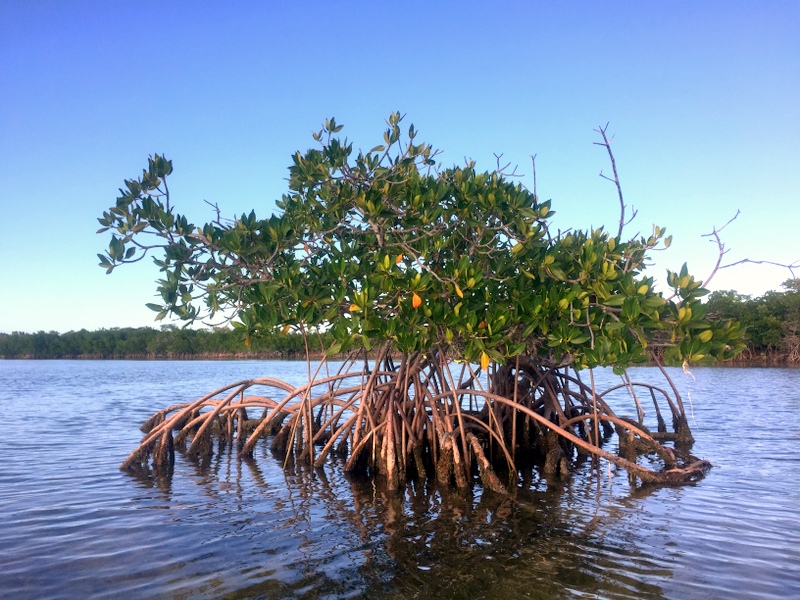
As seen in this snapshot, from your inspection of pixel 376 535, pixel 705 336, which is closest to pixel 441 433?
pixel 376 535

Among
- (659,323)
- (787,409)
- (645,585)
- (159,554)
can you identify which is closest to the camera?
(645,585)

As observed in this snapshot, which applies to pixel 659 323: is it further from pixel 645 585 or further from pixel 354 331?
pixel 354 331

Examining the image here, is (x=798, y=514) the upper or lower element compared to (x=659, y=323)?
lower

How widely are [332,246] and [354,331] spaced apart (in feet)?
3.56

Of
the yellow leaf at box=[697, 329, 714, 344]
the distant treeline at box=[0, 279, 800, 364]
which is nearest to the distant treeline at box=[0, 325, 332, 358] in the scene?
the distant treeline at box=[0, 279, 800, 364]

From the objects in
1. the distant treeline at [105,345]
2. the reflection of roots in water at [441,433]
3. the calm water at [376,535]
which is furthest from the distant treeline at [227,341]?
the calm water at [376,535]

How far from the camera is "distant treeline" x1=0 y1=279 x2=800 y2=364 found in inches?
1527

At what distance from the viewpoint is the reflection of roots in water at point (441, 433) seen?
753 cm

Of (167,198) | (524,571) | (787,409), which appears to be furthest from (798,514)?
(787,409)

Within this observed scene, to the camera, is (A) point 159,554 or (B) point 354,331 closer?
(A) point 159,554

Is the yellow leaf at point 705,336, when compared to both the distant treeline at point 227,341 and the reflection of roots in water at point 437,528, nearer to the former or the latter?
the reflection of roots in water at point 437,528

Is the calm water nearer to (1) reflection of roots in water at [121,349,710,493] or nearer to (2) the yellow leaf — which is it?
(1) reflection of roots in water at [121,349,710,493]

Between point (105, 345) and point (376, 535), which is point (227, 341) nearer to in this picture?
point (105, 345)

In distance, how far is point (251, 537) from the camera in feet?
18.6
